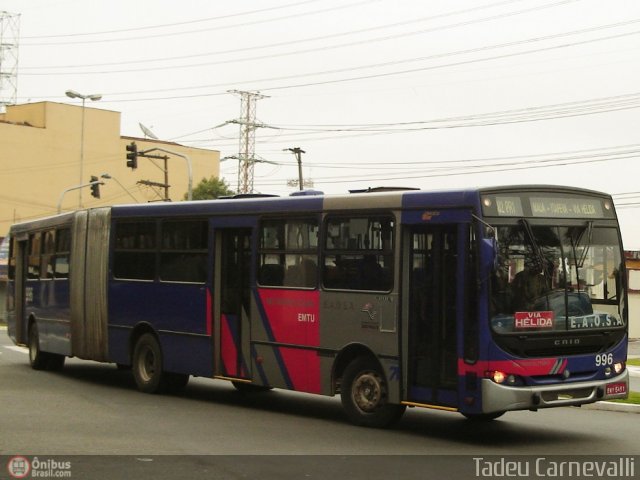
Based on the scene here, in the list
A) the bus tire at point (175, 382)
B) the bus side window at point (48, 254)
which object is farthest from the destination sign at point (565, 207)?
the bus side window at point (48, 254)

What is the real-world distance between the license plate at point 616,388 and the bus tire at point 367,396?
240cm

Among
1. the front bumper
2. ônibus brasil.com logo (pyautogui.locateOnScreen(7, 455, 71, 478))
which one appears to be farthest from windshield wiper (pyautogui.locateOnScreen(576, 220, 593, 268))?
ônibus brasil.com logo (pyautogui.locateOnScreen(7, 455, 71, 478))

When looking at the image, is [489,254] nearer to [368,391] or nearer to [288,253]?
[368,391]

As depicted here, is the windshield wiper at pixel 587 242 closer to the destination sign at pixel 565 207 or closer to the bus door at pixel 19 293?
the destination sign at pixel 565 207

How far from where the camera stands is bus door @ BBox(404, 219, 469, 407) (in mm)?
12789

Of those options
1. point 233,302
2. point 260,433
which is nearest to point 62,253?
point 233,302

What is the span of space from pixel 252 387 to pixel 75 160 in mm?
79267

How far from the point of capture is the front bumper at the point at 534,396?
12.3 metres

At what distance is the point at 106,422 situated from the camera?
1422 centimetres

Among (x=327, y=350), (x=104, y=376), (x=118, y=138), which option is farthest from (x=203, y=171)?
(x=327, y=350)

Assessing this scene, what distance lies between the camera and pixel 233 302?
53.8ft

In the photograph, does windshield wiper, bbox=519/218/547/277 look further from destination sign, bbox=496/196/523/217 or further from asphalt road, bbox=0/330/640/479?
asphalt road, bbox=0/330/640/479

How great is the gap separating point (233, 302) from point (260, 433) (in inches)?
132

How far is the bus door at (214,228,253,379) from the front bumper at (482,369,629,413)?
4.58 m
